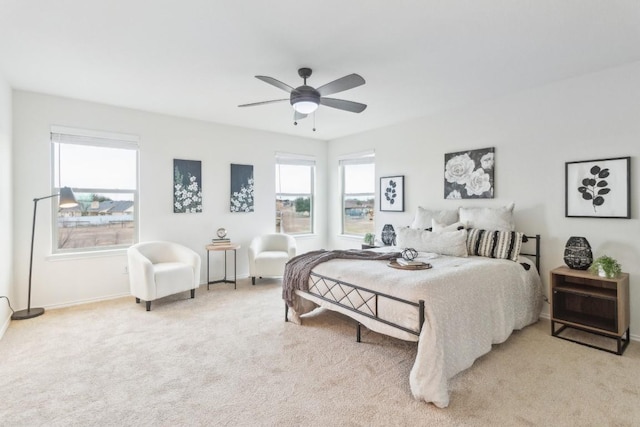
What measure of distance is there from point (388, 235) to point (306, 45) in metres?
3.14

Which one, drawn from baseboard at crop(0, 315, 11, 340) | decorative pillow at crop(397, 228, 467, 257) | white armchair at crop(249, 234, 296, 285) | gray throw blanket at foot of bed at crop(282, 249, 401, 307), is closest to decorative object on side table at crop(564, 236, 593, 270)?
decorative pillow at crop(397, 228, 467, 257)

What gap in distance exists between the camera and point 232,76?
10.7 feet

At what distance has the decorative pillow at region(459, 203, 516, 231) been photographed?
3.60 metres

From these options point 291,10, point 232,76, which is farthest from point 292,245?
point 291,10

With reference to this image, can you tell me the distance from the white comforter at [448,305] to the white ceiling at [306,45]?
187 centimetres

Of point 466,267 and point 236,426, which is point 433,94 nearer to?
point 466,267

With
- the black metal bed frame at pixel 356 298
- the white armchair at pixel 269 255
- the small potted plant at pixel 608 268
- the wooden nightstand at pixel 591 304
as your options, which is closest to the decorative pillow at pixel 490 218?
the wooden nightstand at pixel 591 304

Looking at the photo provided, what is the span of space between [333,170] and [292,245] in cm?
188

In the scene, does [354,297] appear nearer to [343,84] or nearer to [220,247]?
[343,84]

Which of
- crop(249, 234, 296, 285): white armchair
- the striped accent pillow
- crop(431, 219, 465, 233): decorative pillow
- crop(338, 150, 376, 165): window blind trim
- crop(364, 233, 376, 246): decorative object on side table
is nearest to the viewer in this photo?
the striped accent pillow

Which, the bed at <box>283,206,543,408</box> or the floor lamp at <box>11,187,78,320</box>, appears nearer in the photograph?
the bed at <box>283,206,543,408</box>

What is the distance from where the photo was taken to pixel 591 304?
3.20 meters

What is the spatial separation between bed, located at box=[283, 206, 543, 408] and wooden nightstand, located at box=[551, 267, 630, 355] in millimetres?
231

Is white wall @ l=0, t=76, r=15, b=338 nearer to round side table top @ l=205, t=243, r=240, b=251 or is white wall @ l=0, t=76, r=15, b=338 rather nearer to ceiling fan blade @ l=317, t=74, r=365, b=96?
round side table top @ l=205, t=243, r=240, b=251
